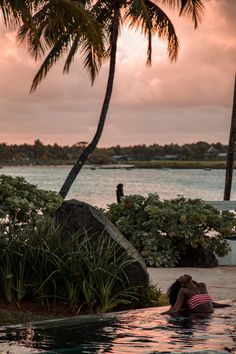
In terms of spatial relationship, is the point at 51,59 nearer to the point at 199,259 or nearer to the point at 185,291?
the point at 199,259

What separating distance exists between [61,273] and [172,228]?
650 centimetres

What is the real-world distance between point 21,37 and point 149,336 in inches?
724

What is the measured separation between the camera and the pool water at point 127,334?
31.6 feet

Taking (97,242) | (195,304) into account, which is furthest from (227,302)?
(97,242)

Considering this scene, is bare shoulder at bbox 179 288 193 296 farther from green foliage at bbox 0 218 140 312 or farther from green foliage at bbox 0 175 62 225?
green foliage at bbox 0 175 62 225

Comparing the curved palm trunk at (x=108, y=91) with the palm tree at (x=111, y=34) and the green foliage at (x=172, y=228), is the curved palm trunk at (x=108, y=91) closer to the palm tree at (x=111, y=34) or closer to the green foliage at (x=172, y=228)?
the palm tree at (x=111, y=34)

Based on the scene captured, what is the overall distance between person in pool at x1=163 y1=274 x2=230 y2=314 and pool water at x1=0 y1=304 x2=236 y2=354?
182 millimetres

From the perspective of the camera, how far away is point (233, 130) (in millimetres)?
29062

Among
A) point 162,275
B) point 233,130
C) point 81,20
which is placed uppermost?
point 81,20

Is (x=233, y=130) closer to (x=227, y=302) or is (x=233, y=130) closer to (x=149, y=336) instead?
(x=227, y=302)

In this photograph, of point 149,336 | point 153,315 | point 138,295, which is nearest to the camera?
point 149,336

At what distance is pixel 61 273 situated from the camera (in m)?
12.2

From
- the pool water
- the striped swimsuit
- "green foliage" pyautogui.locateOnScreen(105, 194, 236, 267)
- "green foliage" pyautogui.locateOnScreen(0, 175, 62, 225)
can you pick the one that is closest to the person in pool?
the striped swimsuit

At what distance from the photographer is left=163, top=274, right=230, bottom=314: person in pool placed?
12289mm
